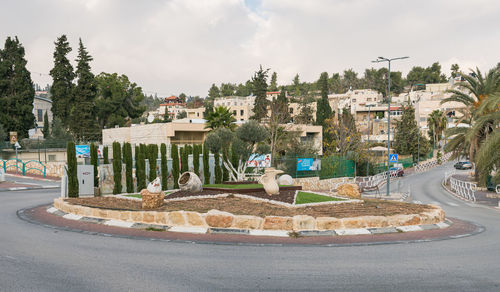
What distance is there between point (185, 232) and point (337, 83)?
150824mm

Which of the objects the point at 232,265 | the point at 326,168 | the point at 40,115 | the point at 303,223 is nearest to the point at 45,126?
the point at 40,115

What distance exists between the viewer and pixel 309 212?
14383mm

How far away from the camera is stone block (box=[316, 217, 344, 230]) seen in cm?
1243

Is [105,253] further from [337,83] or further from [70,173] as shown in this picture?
[337,83]

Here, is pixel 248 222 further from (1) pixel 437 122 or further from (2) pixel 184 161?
(1) pixel 437 122

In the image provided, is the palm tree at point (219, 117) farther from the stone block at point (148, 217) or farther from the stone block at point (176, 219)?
the stone block at point (176, 219)

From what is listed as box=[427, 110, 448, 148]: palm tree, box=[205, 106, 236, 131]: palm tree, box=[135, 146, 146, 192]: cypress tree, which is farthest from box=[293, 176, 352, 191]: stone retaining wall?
box=[427, 110, 448, 148]: palm tree

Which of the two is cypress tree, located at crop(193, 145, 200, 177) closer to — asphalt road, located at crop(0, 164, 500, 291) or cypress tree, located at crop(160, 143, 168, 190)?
cypress tree, located at crop(160, 143, 168, 190)

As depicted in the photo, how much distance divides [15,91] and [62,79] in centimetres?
842

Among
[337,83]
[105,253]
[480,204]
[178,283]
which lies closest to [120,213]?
[105,253]

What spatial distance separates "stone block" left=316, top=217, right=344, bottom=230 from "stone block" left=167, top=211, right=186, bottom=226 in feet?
13.4

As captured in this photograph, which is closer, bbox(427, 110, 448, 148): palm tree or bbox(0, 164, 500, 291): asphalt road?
bbox(0, 164, 500, 291): asphalt road

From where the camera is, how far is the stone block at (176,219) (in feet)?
42.1

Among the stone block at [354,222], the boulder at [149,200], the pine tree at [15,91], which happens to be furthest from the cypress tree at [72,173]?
the pine tree at [15,91]
